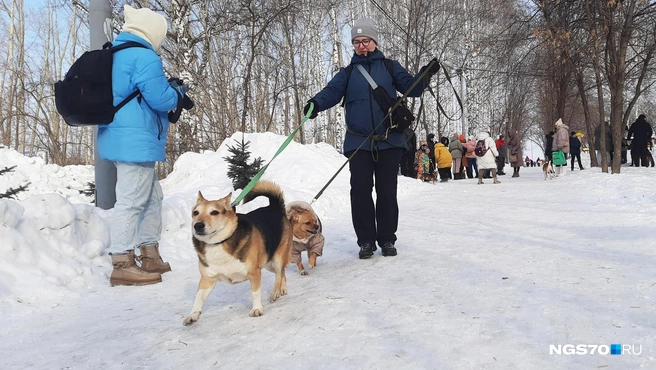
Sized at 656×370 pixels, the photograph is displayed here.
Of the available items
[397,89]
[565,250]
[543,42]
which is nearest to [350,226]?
[397,89]

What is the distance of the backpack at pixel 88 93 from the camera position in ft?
12.4

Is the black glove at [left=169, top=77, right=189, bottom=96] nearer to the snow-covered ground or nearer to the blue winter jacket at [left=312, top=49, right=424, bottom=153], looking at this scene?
the blue winter jacket at [left=312, top=49, right=424, bottom=153]

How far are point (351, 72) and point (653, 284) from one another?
3.17m

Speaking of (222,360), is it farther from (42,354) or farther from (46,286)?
(46,286)

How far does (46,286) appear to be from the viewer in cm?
373

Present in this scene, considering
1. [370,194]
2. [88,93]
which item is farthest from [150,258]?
[370,194]

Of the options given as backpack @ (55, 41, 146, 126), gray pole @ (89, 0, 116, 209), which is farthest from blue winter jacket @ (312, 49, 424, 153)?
gray pole @ (89, 0, 116, 209)

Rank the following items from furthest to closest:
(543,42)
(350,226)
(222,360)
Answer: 1. (543,42)
2. (350,226)
3. (222,360)

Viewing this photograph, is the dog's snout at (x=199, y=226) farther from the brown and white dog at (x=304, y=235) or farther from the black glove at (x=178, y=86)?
the black glove at (x=178, y=86)

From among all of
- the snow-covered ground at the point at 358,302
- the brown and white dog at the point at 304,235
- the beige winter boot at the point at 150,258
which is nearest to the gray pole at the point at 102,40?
the snow-covered ground at the point at 358,302

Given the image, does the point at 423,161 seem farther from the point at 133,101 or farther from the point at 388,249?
the point at 133,101

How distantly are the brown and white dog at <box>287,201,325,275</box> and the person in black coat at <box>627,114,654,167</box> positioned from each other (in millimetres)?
18778

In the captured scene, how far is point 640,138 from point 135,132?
20.6 m

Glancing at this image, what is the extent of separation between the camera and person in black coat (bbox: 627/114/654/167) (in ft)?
59.6
